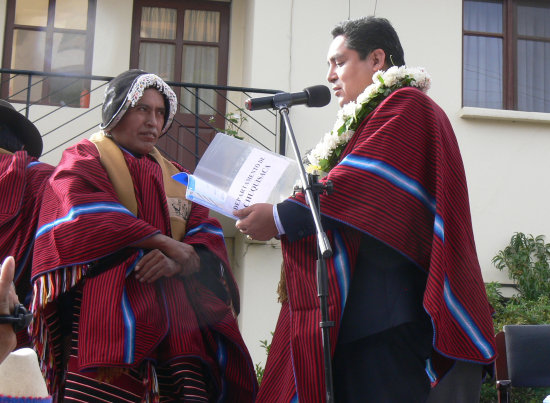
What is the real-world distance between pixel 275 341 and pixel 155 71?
665cm

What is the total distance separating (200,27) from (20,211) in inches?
238

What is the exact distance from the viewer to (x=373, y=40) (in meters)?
3.31

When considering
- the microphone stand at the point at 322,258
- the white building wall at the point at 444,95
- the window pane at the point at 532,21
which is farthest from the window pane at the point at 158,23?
the microphone stand at the point at 322,258

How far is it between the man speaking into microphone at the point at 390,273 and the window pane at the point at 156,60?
6539 mm

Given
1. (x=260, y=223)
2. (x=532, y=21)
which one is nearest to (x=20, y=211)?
(x=260, y=223)

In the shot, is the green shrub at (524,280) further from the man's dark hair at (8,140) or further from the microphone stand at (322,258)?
the microphone stand at (322,258)

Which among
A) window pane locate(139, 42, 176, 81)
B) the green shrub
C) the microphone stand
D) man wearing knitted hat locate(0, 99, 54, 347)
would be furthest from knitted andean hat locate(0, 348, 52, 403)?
window pane locate(139, 42, 176, 81)

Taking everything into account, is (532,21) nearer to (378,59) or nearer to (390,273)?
(378,59)

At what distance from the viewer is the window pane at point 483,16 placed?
927cm

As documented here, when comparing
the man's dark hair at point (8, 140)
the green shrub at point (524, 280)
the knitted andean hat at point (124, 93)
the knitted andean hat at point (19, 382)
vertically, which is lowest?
the knitted andean hat at point (19, 382)

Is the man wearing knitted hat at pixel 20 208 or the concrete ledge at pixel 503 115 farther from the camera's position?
the concrete ledge at pixel 503 115

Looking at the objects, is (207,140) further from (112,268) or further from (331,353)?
(331,353)

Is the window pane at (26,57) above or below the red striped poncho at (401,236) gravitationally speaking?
above

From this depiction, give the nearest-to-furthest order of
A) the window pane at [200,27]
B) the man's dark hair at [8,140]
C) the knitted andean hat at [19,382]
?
the knitted andean hat at [19,382] < the man's dark hair at [8,140] < the window pane at [200,27]
